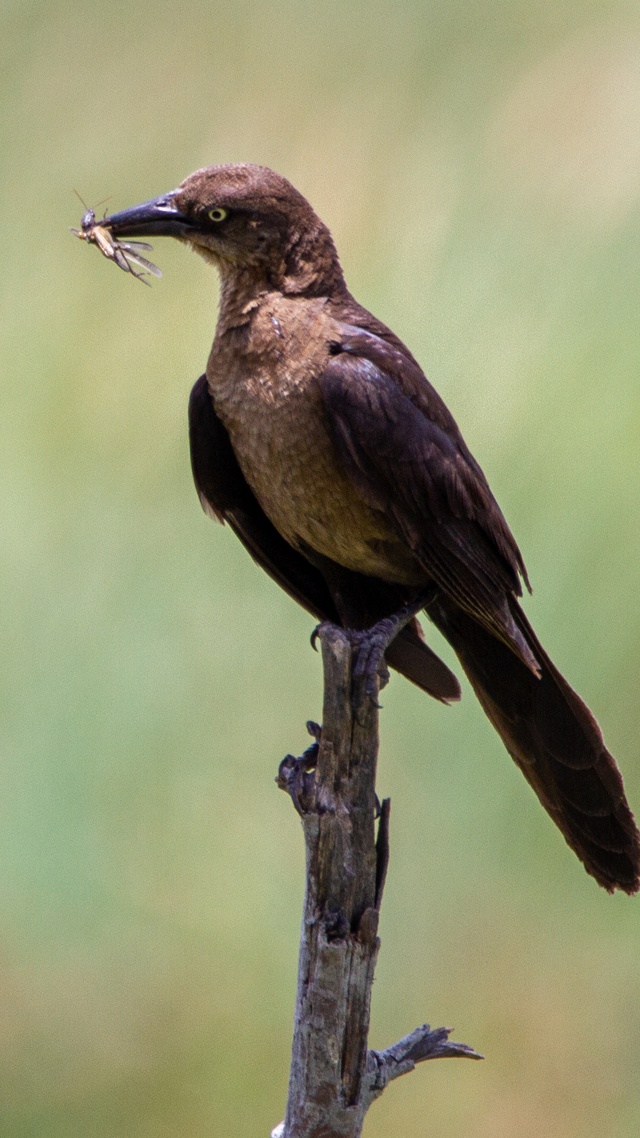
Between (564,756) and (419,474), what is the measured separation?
34.3 inches

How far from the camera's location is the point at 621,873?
140 inches

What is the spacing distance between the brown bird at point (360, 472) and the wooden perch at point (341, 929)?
Answer: 0.98 feet

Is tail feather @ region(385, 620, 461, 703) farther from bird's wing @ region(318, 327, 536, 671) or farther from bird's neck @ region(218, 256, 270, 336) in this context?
bird's neck @ region(218, 256, 270, 336)

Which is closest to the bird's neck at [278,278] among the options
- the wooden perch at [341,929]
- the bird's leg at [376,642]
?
the bird's leg at [376,642]

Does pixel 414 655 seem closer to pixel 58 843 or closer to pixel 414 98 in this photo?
pixel 58 843

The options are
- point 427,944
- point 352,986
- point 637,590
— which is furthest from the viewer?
point 637,590

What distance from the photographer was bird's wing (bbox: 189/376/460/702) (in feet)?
12.0

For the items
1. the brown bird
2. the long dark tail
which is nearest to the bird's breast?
the brown bird

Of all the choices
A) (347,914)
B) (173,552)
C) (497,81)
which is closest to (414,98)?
(497,81)

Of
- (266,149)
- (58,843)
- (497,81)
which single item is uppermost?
(497,81)

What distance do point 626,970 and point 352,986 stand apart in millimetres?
2396

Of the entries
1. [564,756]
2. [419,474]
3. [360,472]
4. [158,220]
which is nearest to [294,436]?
[360,472]

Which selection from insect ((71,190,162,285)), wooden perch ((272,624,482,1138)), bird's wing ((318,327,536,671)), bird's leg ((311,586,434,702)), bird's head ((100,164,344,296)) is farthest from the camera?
insect ((71,190,162,285))

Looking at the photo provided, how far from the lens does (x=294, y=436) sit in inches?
133
